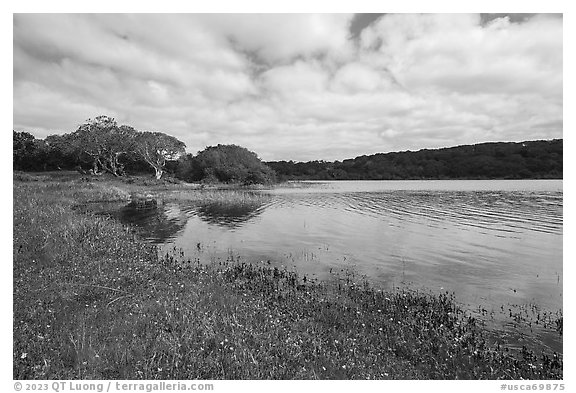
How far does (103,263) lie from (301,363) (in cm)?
850

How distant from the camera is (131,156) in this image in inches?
3406

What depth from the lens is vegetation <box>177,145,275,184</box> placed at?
102375mm

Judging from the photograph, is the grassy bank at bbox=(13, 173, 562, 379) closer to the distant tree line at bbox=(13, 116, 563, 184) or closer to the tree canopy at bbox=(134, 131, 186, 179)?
the distant tree line at bbox=(13, 116, 563, 184)

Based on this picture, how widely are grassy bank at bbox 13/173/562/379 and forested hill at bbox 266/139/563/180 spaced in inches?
214

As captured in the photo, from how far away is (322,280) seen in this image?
1324 centimetres

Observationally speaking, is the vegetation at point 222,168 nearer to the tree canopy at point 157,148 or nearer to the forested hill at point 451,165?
the tree canopy at point 157,148

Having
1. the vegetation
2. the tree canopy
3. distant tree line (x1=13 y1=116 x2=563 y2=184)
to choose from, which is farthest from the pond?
the vegetation

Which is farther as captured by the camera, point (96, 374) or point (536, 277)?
point (536, 277)

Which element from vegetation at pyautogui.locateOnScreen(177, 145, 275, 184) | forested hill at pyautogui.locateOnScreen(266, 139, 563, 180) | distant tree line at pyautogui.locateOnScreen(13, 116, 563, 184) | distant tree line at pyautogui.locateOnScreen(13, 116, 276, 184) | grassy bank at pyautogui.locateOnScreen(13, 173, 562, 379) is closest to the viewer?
grassy bank at pyautogui.locateOnScreen(13, 173, 562, 379)

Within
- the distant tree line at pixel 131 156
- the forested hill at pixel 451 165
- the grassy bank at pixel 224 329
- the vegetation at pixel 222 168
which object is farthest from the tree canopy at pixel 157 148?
the grassy bank at pixel 224 329

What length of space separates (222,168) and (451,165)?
6512cm

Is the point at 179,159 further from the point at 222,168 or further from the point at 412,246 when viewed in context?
the point at 412,246
